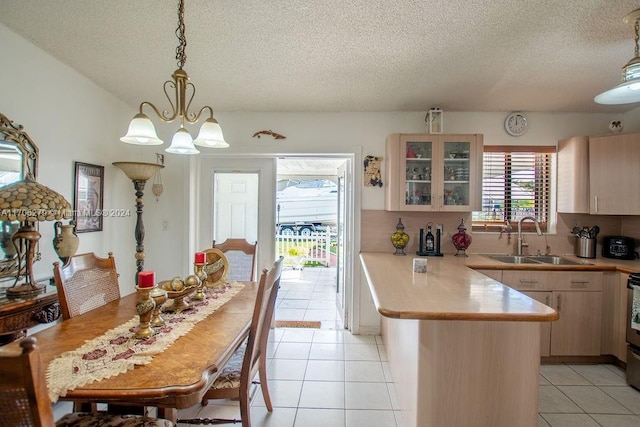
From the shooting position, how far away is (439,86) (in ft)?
8.84

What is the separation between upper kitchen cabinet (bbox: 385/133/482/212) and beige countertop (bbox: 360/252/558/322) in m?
0.73

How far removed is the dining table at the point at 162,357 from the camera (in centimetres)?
104

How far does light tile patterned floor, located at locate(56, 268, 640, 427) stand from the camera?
2039 millimetres

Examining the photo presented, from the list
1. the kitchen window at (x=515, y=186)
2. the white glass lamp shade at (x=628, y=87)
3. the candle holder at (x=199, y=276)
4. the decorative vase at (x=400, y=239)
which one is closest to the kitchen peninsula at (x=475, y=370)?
the candle holder at (x=199, y=276)

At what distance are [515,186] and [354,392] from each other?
2.70 m

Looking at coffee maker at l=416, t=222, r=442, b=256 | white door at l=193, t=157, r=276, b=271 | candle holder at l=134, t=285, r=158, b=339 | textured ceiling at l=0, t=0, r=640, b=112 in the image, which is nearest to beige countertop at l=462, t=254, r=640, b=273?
coffee maker at l=416, t=222, r=442, b=256

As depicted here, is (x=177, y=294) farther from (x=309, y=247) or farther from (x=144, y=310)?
(x=309, y=247)

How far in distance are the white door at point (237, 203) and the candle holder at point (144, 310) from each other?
2.10m

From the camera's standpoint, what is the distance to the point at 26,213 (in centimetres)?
176

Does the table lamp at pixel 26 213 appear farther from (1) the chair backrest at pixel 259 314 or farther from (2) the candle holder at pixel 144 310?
(1) the chair backrest at pixel 259 314

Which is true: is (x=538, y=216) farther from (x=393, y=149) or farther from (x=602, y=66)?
(x=393, y=149)

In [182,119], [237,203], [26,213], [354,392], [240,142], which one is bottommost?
[354,392]

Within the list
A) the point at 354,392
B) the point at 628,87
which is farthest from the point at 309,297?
the point at 628,87

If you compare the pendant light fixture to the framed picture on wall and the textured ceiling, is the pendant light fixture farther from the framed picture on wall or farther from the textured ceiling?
the framed picture on wall
